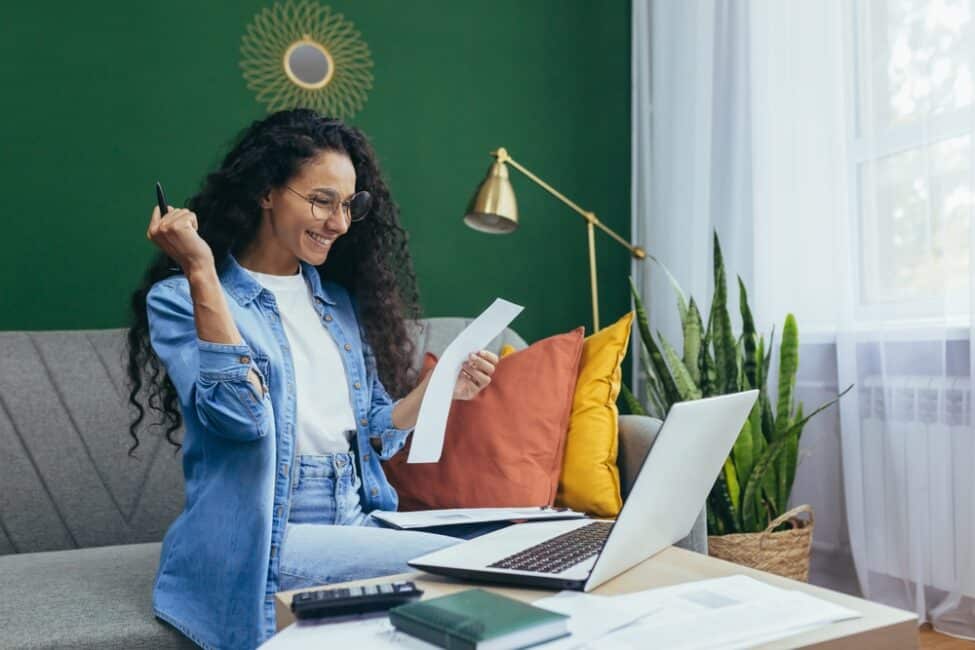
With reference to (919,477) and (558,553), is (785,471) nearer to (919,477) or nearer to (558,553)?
(919,477)

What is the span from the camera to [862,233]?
2395 mm

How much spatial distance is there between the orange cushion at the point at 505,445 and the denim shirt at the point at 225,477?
18.5 inches

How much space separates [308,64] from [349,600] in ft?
8.08

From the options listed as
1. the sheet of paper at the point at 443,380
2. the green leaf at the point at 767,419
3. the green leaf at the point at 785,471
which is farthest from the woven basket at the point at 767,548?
the sheet of paper at the point at 443,380

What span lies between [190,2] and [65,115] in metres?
0.53

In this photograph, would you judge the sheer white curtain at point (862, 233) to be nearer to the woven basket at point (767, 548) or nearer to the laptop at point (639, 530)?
the woven basket at point (767, 548)

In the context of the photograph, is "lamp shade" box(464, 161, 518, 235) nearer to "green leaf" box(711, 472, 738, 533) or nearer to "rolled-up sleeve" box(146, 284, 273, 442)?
"green leaf" box(711, 472, 738, 533)

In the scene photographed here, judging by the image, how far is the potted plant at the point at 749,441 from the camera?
2.24m

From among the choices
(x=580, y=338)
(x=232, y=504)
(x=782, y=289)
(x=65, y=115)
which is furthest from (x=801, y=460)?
(x=65, y=115)

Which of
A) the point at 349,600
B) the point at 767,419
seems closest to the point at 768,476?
the point at 767,419

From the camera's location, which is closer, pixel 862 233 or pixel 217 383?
pixel 217 383

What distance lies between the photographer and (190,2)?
2850 mm

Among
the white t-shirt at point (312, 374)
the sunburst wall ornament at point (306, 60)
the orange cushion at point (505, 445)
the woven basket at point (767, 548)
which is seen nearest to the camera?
the white t-shirt at point (312, 374)

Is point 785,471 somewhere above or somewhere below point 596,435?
below
